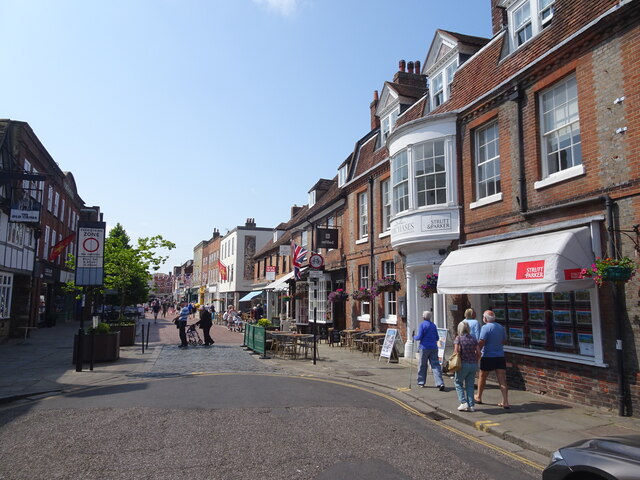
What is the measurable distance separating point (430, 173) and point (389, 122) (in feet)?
19.0

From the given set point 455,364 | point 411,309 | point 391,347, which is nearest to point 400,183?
point 411,309

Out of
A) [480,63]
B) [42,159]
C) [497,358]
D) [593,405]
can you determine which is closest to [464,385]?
[497,358]

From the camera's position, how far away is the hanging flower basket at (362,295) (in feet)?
59.7

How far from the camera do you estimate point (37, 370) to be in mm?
12727

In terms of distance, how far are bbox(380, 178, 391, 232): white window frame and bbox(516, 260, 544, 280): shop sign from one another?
28.6 ft

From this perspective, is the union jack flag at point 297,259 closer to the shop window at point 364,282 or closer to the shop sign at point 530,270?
the shop window at point 364,282

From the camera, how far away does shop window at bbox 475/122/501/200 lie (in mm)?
12023

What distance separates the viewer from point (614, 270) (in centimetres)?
768

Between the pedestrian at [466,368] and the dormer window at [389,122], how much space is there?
11.3 metres

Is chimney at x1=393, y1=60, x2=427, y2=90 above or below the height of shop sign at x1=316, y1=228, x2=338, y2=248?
above

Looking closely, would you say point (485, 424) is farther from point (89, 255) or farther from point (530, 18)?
point (89, 255)

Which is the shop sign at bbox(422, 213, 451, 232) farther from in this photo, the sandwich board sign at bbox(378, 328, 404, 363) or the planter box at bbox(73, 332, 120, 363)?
the planter box at bbox(73, 332, 120, 363)

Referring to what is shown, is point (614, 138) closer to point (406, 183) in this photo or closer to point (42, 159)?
point (406, 183)

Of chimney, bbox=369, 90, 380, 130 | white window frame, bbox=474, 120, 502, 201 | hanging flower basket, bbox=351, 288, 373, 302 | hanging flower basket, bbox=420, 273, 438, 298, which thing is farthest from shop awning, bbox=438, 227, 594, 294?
chimney, bbox=369, 90, 380, 130
